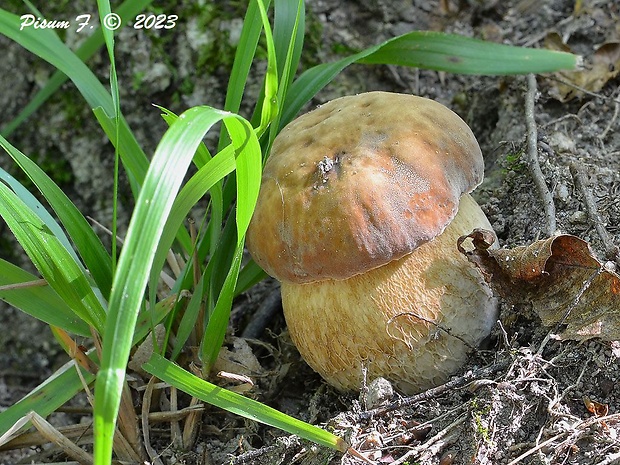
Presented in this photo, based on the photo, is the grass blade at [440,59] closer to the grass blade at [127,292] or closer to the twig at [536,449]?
the grass blade at [127,292]

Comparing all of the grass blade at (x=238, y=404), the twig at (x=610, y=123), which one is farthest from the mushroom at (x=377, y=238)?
the twig at (x=610, y=123)

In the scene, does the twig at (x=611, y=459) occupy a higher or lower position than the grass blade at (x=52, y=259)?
lower

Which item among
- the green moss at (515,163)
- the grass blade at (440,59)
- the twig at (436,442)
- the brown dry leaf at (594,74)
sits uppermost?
the grass blade at (440,59)

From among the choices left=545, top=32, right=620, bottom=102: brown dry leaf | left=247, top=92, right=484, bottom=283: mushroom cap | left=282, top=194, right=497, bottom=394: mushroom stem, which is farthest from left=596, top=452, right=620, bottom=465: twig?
left=545, top=32, right=620, bottom=102: brown dry leaf

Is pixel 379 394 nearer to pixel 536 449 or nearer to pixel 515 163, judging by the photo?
pixel 536 449

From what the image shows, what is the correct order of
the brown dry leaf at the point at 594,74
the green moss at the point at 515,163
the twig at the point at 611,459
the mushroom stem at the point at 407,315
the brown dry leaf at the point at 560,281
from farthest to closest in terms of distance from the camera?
1. the brown dry leaf at the point at 594,74
2. the green moss at the point at 515,163
3. the mushroom stem at the point at 407,315
4. the brown dry leaf at the point at 560,281
5. the twig at the point at 611,459

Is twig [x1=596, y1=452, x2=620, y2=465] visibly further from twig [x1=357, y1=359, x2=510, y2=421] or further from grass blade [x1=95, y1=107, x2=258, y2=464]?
grass blade [x1=95, y1=107, x2=258, y2=464]

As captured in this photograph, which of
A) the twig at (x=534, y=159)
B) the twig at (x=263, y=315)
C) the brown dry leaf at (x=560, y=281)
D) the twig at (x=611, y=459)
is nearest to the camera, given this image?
the twig at (x=611, y=459)

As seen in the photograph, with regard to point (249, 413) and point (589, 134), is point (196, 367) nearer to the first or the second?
point (249, 413)
